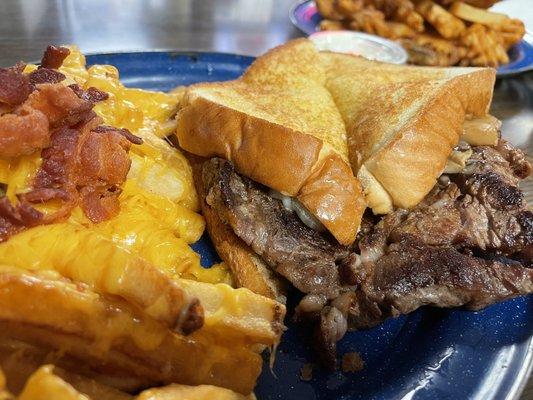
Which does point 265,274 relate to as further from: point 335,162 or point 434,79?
point 434,79

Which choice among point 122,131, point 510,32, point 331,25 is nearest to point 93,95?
point 122,131

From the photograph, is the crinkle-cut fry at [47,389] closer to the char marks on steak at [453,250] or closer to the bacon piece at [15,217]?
the bacon piece at [15,217]

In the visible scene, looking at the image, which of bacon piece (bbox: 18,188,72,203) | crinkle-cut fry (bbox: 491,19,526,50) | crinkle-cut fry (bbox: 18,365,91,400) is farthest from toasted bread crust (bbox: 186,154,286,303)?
crinkle-cut fry (bbox: 491,19,526,50)

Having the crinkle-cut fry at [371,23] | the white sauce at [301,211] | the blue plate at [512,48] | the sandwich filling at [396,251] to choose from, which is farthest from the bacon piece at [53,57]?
the crinkle-cut fry at [371,23]

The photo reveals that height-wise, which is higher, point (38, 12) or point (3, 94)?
point (3, 94)

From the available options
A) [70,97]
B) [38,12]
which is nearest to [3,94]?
[70,97]

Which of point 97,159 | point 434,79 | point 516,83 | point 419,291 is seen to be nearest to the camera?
point 419,291
